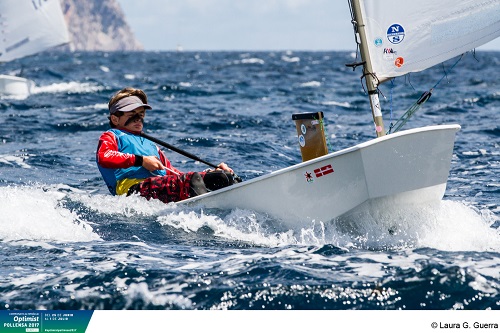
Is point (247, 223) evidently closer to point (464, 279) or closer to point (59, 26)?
point (464, 279)

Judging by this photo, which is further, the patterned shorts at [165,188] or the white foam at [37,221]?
the patterned shorts at [165,188]

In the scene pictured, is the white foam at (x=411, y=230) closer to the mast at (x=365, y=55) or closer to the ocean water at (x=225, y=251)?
the ocean water at (x=225, y=251)

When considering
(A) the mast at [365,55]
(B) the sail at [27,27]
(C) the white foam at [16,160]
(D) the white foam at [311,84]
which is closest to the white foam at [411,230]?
(A) the mast at [365,55]

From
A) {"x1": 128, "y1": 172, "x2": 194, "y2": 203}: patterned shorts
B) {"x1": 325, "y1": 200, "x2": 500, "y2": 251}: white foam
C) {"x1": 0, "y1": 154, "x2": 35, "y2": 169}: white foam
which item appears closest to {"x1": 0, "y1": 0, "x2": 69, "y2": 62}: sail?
{"x1": 0, "y1": 154, "x2": 35, "y2": 169}: white foam

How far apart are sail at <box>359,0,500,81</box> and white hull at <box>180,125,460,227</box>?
81 centimetres

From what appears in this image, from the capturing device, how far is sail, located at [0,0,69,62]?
24094mm

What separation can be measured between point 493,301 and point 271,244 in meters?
2.12

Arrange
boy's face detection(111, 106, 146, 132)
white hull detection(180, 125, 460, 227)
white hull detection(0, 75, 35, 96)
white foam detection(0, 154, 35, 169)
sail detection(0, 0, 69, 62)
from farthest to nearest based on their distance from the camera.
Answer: sail detection(0, 0, 69, 62) < white hull detection(0, 75, 35, 96) < white foam detection(0, 154, 35, 169) < boy's face detection(111, 106, 146, 132) < white hull detection(180, 125, 460, 227)

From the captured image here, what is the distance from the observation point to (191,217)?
23.9 ft

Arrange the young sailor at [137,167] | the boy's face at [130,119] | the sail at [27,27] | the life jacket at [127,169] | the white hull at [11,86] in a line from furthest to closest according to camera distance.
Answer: the sail at [27,27], the white hull at [11,86], the boy's face at [130,119], the life jacket at [127,169], the young sailor at [137,167]

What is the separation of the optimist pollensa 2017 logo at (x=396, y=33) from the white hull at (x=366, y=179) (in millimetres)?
965

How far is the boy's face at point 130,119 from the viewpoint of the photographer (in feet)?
25.7

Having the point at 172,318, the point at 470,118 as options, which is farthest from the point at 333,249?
the point at 470,118

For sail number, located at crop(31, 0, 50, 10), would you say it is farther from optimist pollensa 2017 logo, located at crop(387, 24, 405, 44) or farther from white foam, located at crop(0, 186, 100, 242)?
optimist pollensa 2017 logo, located at crop(387, 24, 405, 44)
